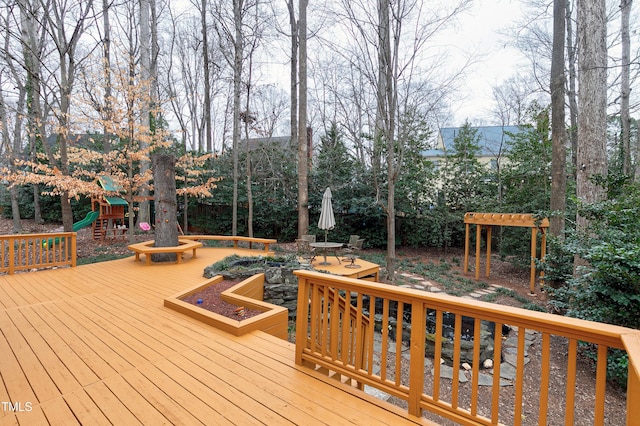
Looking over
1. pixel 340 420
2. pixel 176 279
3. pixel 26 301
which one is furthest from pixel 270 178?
pixel 340 420

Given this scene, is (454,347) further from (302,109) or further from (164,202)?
(302,109)

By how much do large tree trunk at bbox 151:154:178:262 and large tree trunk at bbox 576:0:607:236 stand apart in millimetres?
7362

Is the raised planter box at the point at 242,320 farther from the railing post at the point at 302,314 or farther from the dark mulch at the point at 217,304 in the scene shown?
the railing post at the point at 302,314

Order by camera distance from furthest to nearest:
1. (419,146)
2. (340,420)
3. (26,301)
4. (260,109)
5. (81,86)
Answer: (260,109) < (419,146) < (81,86) < (26,301) < (340,420)

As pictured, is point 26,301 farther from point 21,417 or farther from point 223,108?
point 223,108

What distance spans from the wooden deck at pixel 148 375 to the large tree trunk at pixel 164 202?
2.54 meters

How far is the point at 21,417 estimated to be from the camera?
6.01ft

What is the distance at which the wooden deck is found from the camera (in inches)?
73.2

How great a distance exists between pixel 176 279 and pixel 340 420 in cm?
423

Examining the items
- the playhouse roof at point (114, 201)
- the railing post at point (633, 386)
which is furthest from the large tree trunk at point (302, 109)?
the railing post at point (633, 386)

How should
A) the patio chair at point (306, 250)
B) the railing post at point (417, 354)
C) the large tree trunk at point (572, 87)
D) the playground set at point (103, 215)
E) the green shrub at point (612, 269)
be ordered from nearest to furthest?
the railing post at point (417, 354) → the green shrub at point (612, 269) → the patio chair at point (306, 250) → the large tree trunk at point (572, 87) → the playground set at point (103, 215)

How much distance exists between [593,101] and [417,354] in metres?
5.64

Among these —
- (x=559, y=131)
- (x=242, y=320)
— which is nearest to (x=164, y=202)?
(x=242, y=320)

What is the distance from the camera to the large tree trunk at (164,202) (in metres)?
6.32
